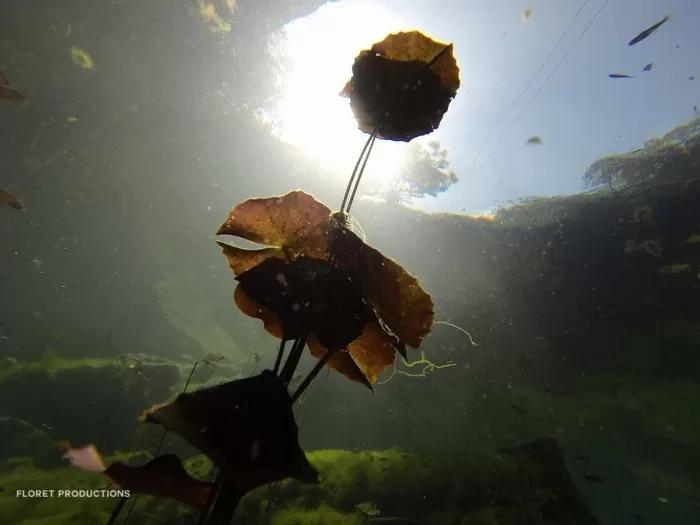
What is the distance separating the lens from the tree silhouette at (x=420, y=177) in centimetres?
2108

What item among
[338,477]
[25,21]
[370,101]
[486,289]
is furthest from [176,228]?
[370,101]

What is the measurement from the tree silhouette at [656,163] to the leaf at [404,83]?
54.9ft

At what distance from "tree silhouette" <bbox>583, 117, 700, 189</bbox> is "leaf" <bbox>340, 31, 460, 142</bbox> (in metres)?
16.7

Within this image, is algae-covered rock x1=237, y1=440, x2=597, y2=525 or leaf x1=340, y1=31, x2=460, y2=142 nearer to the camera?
leaf x1=340, y1=31, x2=460, y2=142

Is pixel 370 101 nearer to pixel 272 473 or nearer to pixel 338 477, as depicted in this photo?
pixel 272 473

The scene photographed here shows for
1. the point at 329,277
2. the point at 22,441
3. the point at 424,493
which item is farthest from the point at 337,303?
the point at 22,441

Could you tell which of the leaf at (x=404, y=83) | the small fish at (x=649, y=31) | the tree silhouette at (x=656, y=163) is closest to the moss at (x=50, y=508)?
the leaf at (x=404, y=83)

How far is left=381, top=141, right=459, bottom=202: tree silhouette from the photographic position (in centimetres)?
2108

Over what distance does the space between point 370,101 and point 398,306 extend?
3.25 ft

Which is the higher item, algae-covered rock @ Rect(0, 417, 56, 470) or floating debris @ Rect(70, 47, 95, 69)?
floating debris @ Rect(70, 47, 95, 69)

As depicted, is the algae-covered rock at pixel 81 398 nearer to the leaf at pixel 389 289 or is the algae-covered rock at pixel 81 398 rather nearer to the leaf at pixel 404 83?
the leaf at pixel 389 289

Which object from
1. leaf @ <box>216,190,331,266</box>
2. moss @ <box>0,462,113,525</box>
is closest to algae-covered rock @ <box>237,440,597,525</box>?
moss @ <box>0,462,113,525</box>

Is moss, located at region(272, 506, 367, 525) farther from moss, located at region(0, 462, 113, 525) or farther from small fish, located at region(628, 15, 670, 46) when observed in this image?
small fish, located at region(628, 15, 670, 46)

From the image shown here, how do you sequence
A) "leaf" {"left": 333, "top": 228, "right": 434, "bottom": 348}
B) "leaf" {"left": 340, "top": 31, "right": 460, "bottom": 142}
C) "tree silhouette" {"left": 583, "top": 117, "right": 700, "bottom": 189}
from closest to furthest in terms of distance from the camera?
"leaf" {"left": 333, "top": 228, "right": 434, "bottom": 348} → "leaf" {"left": 340, "top": 31, "right": 460, "bottom": 142} → "tree silhouette" {"left": 583, "top": 117, "right": 700, "bottom": 189}
